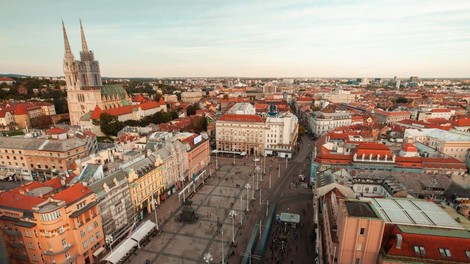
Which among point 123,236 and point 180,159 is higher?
point 180,159

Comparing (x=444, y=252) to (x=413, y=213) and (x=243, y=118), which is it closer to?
(x=413, y=213)

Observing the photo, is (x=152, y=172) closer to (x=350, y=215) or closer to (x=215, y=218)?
(x=215, y=218)

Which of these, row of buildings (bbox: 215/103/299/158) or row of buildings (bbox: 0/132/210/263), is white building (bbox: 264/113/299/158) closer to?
row of buildings (bbox: 215/103/299/158)

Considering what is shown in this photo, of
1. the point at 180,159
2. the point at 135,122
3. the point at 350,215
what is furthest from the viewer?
the point at 135,122

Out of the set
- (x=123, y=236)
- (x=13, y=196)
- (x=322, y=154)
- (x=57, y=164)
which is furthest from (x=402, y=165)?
(x=57, y=164)

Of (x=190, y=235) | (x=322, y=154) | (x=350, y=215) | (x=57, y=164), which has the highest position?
(x=350, y=215)

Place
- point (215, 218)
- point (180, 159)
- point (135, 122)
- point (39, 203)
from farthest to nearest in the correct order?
point (135, 122) < point (180, 159) < point (215, 218) < point (39, 203)

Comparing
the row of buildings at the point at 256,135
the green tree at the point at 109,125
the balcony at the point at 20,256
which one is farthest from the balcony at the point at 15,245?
the green tree at the point at 109,125
